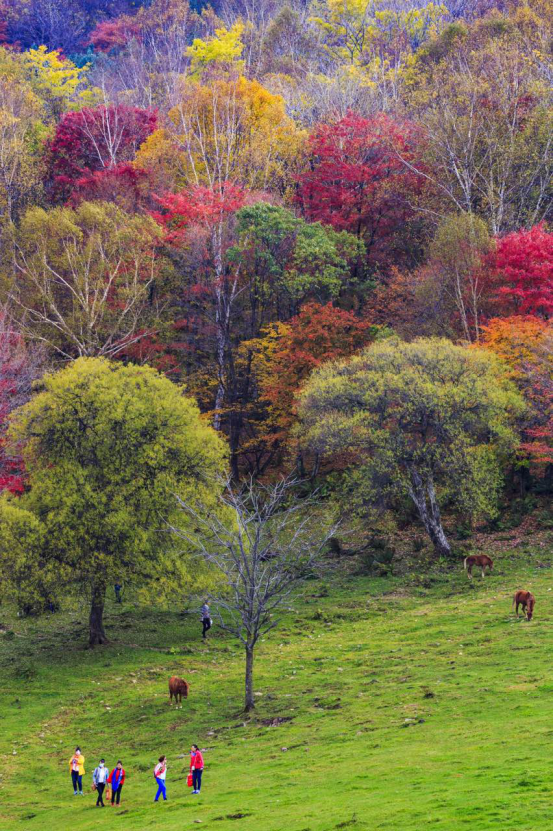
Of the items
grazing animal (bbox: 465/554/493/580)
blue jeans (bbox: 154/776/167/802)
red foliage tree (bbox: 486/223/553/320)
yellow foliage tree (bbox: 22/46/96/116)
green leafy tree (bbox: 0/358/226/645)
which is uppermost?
yellow foliage tree (bbox: 22/46/96/116)

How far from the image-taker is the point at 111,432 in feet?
138

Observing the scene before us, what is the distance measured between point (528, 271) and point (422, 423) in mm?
13380

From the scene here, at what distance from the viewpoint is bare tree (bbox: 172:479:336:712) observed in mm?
31594

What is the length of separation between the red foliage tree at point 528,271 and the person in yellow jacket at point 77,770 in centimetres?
3828

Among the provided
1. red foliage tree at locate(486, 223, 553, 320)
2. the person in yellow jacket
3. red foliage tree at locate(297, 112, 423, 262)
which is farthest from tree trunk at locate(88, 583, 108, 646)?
red foliage tree at locate(297, 112, 423, 262)

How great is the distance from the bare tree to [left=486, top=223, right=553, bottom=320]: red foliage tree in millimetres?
18005

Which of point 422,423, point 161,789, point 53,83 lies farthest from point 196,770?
point 53,83

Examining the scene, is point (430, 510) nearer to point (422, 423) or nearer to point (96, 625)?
point (422, 423)

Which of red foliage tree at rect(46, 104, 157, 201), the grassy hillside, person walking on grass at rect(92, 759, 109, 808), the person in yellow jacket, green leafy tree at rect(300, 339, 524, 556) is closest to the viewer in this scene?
the grassy hillside

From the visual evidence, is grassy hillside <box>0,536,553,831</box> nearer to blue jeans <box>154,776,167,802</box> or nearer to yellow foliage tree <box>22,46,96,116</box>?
blue jeans <box>154,776,167,802</box>

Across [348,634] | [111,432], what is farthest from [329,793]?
[111,432]

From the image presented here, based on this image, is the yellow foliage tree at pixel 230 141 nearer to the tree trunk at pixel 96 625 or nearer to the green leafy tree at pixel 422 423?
the green leafy tree at pixel 422 423

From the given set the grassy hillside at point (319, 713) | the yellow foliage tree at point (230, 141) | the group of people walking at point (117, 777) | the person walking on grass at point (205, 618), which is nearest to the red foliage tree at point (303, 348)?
the grassy hillside at point (319, 713)

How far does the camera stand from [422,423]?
48.9m
